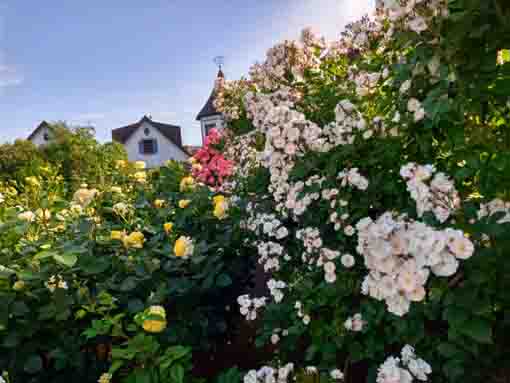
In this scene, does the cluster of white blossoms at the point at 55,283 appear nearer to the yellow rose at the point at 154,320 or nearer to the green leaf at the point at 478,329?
the yellow rose at the point at 154,320

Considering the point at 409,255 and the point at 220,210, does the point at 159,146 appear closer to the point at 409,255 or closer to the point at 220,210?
the point at 220,210

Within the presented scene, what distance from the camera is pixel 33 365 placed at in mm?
1644

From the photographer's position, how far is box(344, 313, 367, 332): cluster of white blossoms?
59.2 inches

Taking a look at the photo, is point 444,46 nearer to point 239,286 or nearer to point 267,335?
point 267,335

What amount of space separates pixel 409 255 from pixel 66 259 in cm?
146

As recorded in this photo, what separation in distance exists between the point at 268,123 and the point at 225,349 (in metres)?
1.33

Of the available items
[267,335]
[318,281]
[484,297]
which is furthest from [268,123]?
[484,297]

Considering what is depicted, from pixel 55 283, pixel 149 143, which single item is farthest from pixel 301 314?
pixel 149 143

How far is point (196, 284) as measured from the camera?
2.00m

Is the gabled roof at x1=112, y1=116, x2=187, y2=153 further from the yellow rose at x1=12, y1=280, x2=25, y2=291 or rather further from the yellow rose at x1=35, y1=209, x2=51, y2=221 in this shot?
the yellow rose at x1=12, y1=280, x2=25, y2=291

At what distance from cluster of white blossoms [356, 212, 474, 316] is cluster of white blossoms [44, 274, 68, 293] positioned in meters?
1.44

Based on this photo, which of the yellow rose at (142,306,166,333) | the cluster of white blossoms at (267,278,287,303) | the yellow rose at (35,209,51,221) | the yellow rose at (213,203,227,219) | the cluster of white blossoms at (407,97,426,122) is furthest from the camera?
the yellow rose at (213,203,227,219)

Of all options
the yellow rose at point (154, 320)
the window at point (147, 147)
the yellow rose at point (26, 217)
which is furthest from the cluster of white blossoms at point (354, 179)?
the window at point (147, 147)

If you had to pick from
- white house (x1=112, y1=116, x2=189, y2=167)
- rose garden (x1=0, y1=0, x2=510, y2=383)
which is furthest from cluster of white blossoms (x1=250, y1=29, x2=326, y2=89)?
white house (x1=112, y1=116, x2=189, y2=167)
